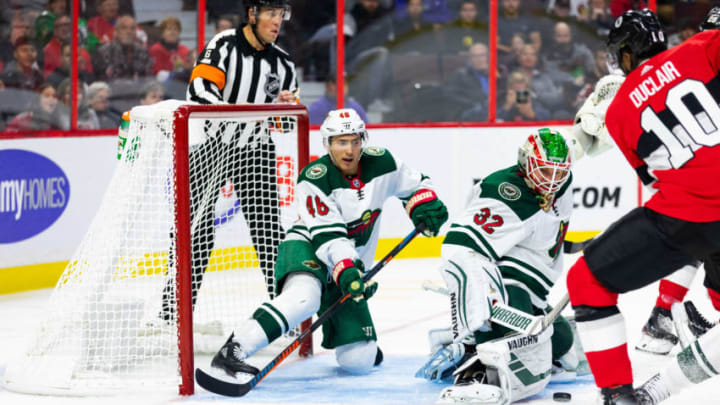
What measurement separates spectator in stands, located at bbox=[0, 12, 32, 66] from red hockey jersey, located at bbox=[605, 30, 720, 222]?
3.70 metres

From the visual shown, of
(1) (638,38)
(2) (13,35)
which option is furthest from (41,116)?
(1) (638,38)

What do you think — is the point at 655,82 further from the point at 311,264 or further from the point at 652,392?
the point at 311,264

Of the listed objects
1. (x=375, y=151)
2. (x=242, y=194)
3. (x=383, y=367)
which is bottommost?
(x=383, y=367)

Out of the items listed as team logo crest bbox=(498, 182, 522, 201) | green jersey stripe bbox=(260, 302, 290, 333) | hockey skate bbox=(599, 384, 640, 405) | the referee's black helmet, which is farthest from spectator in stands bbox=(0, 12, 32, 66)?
hockey skate bbox=(599, 384, 640, 405)

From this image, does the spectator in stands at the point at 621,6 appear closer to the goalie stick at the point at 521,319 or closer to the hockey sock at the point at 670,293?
the hockey sock at the point at 670,293

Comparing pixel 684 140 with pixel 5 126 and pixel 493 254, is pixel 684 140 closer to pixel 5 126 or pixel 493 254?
pixel 493 254

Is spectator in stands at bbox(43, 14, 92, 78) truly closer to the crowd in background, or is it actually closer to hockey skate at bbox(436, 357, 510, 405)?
the crowd in background

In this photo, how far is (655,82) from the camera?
8.35 feet

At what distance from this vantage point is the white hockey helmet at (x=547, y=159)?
3.16 meters

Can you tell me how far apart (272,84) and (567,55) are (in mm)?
3142

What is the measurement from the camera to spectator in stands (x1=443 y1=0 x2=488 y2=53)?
657cm

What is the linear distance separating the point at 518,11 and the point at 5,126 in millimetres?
2959

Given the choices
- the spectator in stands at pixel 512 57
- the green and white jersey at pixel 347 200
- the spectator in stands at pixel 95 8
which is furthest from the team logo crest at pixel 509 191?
the spectator in stands at pixel 512 57

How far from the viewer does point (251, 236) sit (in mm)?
3936
